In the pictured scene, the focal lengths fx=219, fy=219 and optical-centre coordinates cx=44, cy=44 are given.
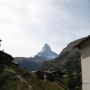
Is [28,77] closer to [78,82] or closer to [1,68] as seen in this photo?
[1,68]

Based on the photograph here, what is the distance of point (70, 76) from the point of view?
5969 centimetres

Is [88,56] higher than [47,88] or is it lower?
higher

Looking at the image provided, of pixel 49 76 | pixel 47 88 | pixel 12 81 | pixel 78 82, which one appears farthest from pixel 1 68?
pixel 49 76

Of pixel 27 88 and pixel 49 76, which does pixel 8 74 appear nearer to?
pixel 27 88

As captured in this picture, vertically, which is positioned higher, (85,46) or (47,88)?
(85,46)

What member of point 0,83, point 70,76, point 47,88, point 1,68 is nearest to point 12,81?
point 0,83

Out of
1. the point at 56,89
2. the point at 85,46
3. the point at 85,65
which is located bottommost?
the point at 56,89

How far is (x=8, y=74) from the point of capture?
37.8 m

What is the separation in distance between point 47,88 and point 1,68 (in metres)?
9.67

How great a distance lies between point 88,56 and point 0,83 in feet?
54.4

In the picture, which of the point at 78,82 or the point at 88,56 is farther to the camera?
the point at 78,82

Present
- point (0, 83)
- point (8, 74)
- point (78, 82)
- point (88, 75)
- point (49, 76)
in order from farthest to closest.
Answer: point (49, 76) → point (78, 82) → point (8, 74) → point (0, 83) → point (88, 75)

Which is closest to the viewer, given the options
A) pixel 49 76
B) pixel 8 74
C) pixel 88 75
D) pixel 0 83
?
pixel 88 75

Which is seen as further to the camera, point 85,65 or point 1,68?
point 1,68
